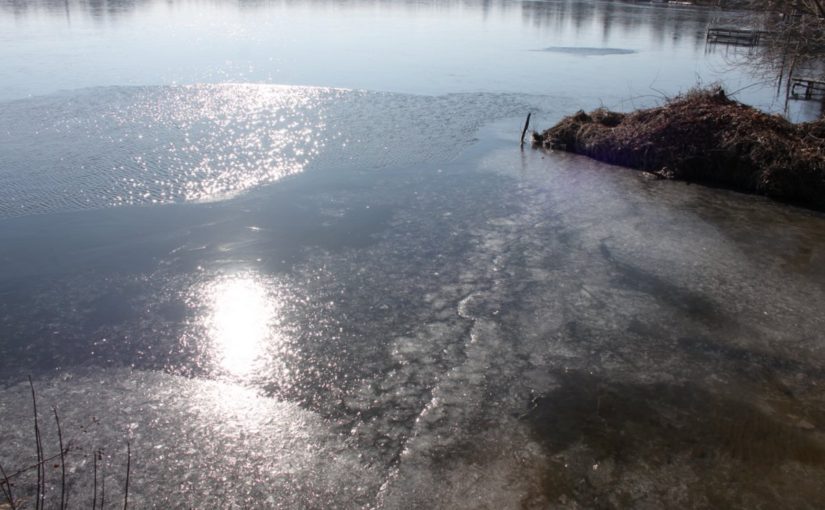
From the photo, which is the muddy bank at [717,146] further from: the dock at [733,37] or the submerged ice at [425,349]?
the dock at [733,37]

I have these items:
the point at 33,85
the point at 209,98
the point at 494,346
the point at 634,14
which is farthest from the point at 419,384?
the point at 634,14

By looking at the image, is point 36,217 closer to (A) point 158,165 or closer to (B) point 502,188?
(A) point 158,165

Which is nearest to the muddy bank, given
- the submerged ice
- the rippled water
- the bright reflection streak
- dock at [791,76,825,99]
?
the rippled water

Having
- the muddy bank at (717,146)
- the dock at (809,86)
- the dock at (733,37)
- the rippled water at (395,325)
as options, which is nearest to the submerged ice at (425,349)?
the rippled water at (395,325)

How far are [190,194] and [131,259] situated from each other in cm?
194

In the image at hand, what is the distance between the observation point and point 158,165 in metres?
9.27

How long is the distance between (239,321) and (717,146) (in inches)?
303

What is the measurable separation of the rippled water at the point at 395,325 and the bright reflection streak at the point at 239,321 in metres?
0.03

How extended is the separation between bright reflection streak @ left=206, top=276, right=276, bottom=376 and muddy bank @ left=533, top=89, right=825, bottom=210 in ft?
22.4

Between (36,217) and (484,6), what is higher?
(484,6)

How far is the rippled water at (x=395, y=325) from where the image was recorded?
154 inches

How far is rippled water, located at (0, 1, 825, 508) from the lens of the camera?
3.92m

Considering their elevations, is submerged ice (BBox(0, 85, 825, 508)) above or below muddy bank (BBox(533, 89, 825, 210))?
below

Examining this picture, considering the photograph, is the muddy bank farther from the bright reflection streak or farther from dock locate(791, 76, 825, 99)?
dock locate(791, 76, 825, 99)
